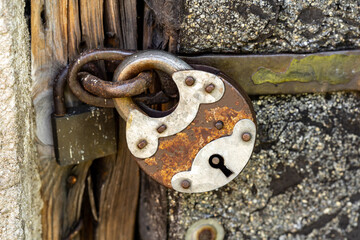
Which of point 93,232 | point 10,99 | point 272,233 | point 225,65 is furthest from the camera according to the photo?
point 93,232

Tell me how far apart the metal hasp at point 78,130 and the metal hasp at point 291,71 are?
9.2 inches

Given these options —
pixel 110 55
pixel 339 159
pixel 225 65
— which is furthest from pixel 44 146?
pixel 339 159

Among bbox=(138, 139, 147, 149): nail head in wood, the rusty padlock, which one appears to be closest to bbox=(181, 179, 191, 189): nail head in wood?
the rusty padlock

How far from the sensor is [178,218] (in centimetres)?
90

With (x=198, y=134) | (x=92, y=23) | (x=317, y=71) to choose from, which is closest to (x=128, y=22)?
(x=92, y=23)

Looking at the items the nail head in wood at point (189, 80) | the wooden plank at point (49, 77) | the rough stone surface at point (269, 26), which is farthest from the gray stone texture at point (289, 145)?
the wooden plank at point (49, 77)

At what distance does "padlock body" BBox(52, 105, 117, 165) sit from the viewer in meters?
0.82

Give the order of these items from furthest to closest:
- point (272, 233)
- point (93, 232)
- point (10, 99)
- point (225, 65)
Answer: point (93, 232)
point (272, 233)
point (225, 65)
point (10, 99)

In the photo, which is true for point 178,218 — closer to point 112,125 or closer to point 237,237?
point 237,237

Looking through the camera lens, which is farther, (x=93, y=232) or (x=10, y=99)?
(x=93, y=232)

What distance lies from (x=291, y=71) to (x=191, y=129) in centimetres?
26

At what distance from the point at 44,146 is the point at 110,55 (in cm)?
25

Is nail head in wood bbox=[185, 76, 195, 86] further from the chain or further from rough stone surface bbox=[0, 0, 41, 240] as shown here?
rough stone surface bbox=[0, 0, 41, 240]

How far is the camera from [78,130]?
2.74 feet
